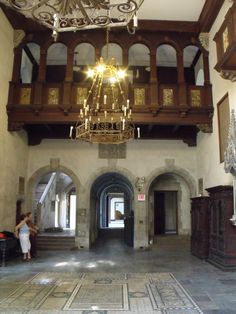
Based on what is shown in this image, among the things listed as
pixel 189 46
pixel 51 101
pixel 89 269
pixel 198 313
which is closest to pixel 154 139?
pixel 189 46

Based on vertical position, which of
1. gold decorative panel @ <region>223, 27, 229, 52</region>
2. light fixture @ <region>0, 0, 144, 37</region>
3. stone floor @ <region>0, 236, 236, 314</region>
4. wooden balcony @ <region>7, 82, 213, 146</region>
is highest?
gold decorative panel @ <region>223, 27, 229, 52</region>

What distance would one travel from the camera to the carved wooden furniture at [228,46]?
655 cm

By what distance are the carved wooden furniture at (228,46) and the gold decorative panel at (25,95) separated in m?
5.36

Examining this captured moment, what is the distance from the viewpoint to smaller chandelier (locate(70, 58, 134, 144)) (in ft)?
23.9

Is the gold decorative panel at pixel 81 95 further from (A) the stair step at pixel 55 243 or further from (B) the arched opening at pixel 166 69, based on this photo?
(A) the stair step at pixel 55 243

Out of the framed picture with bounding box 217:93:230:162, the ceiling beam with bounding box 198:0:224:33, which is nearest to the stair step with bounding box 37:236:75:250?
the framed picture with bounding box 217:93:230:162

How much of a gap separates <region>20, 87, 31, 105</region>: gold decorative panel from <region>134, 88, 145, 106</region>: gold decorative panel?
3.12 metres

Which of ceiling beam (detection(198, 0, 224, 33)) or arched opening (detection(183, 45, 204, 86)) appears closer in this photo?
ceiling beam (detection(198, 0, 224, 33))

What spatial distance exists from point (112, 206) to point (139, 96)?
65.0 ft

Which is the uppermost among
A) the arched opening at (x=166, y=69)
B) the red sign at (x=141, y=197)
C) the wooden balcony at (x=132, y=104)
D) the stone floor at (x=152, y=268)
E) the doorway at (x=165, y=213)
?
the arched opening at (x=166, y=69)

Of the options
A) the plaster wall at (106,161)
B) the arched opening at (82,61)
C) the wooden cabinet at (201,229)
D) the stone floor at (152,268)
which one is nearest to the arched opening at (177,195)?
the plaster wall at (106,161)

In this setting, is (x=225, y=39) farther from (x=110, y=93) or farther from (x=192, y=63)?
A: (x=192, y=63)

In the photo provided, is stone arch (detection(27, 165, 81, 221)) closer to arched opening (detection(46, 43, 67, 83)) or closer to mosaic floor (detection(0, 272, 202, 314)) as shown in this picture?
arched opening (detection(46, 43, 67, 83))

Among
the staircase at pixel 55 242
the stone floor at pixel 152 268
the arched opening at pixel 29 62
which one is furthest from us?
the staircase at pixel 55 242
